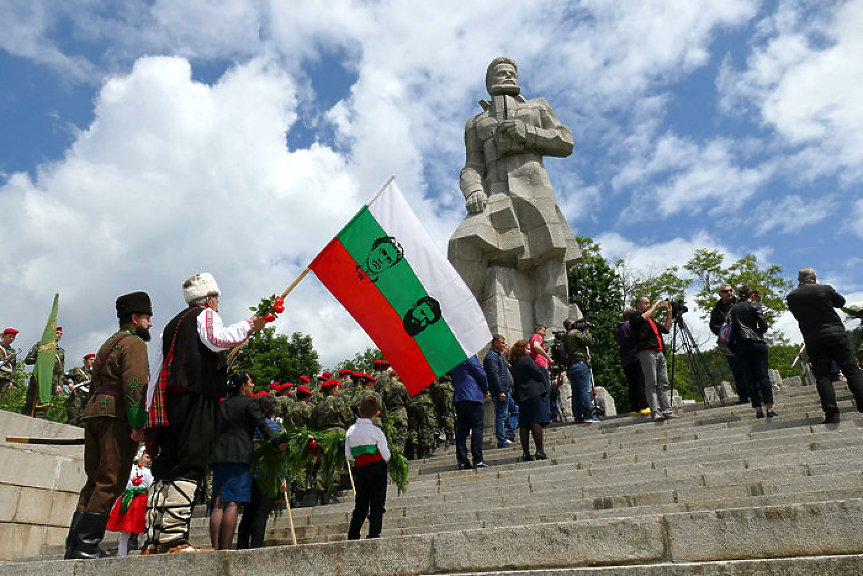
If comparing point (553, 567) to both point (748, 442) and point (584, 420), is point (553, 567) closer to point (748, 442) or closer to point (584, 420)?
point (748, 442)

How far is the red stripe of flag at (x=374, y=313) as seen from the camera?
551 cm

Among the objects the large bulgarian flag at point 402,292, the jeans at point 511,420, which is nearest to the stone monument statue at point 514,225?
the jeans at point 511,420

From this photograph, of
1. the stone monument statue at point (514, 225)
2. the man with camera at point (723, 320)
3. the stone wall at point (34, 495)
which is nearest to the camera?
the stone wall at point (34, 495)

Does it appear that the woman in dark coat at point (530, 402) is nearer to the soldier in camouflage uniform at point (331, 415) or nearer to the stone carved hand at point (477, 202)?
the soldier in camouflage uniform at point (331, 415)

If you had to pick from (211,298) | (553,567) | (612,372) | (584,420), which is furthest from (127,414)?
(612,372)

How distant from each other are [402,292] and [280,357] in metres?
26.9

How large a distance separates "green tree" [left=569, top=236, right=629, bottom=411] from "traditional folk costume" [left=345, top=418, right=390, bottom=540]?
22224 mm

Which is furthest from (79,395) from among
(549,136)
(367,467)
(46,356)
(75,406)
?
(549,136)

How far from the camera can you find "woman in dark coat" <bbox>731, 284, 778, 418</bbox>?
322 inches

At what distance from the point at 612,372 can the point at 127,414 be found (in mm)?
24604

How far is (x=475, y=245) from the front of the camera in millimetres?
15391

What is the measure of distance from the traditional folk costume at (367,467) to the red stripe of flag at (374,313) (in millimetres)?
495

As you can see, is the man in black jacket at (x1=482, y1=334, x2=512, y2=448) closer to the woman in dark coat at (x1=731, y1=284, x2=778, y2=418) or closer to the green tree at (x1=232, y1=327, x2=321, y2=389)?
the woman in dark coat at (x1=731, y1=284, x2=778, y2=418)

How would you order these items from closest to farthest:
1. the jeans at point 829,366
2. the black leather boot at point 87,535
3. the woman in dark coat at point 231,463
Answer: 1. the black leather boot at point 87,535
2. the woman in dark coat at point 231,463
3. the jeans at point 829,366
